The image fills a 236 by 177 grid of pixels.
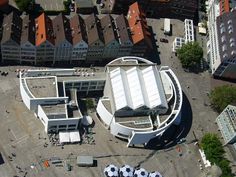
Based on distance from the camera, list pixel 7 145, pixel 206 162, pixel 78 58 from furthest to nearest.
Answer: pixel 78 58 < pixel 206 162 < pixel 7 145

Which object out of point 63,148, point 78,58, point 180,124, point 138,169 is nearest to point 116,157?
point 138,169

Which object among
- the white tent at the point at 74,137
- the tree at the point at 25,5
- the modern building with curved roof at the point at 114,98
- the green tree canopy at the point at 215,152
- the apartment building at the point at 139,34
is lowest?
the green tree canopy at the point at 215,152

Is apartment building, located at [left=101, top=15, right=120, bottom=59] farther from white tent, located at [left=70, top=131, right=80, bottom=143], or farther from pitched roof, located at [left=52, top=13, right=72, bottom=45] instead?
white tent, located at [left=70, top=131, right=80, bottom=143]

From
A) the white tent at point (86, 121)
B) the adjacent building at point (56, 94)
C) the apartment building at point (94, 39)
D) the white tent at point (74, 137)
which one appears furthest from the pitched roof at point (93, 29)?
the white tent at point (74, 137)

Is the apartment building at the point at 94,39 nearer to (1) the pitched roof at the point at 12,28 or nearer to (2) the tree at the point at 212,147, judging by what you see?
(1) the pitched roof at the point at 12,28

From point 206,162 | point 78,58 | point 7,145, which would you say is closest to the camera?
point 7,145

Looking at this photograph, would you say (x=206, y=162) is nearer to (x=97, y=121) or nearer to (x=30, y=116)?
(x=97, y=121)
